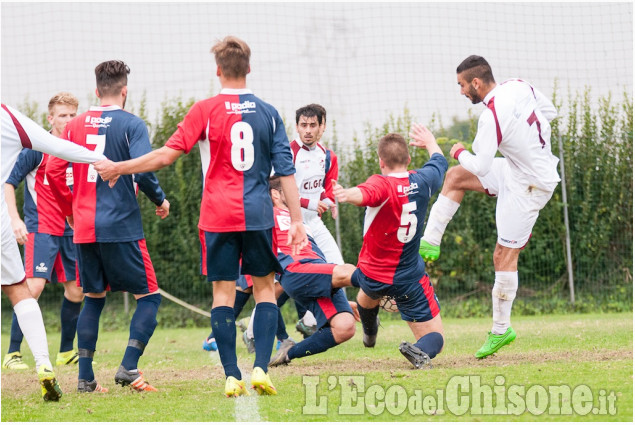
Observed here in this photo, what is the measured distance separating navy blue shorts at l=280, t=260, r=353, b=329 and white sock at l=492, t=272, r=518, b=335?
4.09ft

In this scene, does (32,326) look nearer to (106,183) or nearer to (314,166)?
(106,183)

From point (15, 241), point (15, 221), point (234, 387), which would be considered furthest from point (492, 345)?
point (15, 221)

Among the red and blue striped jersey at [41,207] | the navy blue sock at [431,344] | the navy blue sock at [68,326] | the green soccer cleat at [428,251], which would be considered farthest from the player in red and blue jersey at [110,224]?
the red and blue striped jersey at [41,207]

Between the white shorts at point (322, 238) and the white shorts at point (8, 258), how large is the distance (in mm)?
3831

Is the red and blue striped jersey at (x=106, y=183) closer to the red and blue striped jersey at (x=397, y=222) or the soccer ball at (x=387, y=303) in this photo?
the red and blue striped jersey at (x=397, y=222)

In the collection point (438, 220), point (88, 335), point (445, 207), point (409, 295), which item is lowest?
point (88, 335)

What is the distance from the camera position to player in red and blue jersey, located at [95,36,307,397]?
5312mm

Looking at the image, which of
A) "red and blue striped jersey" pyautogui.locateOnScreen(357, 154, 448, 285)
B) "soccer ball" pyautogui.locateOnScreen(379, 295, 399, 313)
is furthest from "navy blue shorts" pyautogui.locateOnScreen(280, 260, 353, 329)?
"red and blue striped jersey" pyautogui.locateOnScreen(357, 154, 448, 285)

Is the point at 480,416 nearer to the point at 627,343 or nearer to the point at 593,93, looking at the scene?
the point at 627,343

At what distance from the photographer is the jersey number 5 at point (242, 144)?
5.31 meters

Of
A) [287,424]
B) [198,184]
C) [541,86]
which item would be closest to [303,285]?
[287,424]

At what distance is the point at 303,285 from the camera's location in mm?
7090

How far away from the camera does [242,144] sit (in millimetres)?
5320

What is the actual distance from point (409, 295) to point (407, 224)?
25.4 inches
